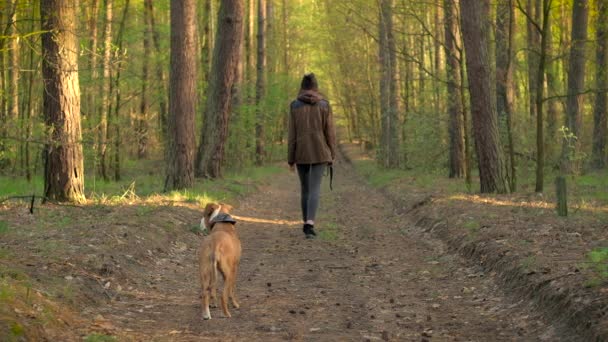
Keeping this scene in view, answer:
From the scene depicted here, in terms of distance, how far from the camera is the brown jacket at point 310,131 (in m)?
10.7

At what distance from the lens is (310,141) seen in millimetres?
10727

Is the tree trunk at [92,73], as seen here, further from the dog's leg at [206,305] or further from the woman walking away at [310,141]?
the dog's leg at [206,305]

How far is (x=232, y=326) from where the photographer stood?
230 inches

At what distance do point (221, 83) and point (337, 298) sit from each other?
13.5 metres

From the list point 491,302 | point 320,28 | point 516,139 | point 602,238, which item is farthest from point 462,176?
point 320,28

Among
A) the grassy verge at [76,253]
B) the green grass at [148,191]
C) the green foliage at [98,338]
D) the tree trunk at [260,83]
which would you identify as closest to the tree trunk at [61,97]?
the grassy verge at [76,253]

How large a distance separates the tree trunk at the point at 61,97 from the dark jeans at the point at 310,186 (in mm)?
3826

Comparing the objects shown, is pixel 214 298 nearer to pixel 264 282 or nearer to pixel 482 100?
pixel 264 282

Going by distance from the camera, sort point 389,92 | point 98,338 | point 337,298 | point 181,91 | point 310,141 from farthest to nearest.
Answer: point 389,92 → point 181,91 → point 310,141 → point 337,298 → point 98,338

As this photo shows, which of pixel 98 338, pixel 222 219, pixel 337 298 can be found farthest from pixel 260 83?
pixel 98 338

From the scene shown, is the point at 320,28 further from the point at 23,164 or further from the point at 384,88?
Answer: the point at 23,164

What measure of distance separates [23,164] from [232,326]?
22117 mm

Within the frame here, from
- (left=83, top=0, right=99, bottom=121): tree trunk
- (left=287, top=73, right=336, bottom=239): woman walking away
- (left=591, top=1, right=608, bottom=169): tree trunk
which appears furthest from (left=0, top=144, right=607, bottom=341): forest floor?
(left=591, top=1, right=608, bottom=169): tree trunk

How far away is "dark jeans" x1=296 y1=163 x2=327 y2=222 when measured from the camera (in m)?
10.8
